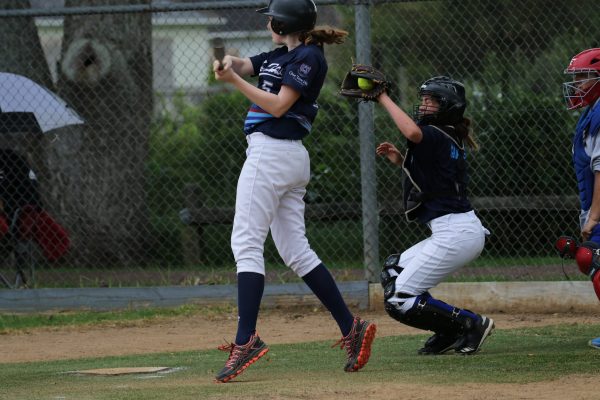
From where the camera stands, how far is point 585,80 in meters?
6.21

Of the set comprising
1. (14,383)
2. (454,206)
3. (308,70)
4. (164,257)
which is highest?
(308,70)

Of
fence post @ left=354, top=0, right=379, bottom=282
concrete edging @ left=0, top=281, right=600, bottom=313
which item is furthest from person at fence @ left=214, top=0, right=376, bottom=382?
concrete edging @ left=0, top=281, right=600, bottom=313

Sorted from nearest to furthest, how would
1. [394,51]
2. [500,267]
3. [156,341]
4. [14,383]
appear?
[14,383] → [156,341] → [500,267] → [394,51]

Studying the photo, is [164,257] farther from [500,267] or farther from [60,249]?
[500,267]

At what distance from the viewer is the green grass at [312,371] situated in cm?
494

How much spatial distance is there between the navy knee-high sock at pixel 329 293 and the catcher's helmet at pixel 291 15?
121 cm

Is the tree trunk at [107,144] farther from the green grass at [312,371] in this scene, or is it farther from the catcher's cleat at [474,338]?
the catcher's cleat at [474,338]

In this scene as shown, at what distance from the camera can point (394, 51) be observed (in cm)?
1267

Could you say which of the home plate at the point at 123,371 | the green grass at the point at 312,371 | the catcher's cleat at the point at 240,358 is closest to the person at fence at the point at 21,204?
the green grass at the point at 312,371

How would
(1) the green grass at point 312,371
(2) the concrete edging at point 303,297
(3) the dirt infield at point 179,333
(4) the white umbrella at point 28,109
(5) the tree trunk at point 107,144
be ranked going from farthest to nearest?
(5) the tree trunk at point 107,144, (4) the white umbrella at point 28,109, (2) the concrete edging at point 303,297, (3) the dirt infield at point 179,333, (1) the green grass at point 312,371

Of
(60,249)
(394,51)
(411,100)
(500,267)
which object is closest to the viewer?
(500,267)

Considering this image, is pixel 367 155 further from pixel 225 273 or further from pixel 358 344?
pixel 358 344

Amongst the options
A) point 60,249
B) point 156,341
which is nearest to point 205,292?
point 156,341

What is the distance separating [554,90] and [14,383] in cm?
696
